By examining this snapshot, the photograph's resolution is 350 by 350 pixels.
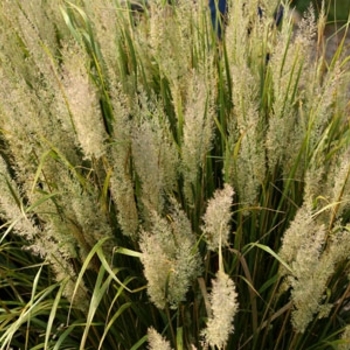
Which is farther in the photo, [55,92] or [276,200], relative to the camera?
[276,200]

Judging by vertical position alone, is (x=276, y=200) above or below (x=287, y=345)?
above

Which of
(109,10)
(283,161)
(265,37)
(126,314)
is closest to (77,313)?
(126,314)

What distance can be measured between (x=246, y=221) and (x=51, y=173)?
53 cm

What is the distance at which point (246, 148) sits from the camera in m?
1.43

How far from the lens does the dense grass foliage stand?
132 centimetres

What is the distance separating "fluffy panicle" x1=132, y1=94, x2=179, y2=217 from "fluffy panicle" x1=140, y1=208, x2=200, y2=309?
0.26 feet

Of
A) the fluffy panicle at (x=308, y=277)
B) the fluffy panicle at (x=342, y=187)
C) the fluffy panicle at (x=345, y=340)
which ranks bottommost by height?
the fluffy panicle at (x=345, y=340)

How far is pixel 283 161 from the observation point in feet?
5.57

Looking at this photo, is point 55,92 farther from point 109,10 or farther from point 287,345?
point 287,345

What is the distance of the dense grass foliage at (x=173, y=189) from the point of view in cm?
132

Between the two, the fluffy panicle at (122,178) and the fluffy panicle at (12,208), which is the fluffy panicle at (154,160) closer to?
the fluffy panicle at (122,178)

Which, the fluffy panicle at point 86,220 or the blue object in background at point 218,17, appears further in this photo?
the blue object in background at point 218,17

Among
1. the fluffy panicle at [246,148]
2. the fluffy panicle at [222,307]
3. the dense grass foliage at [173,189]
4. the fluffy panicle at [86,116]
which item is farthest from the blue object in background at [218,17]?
the fluffy panicle at [222,307]

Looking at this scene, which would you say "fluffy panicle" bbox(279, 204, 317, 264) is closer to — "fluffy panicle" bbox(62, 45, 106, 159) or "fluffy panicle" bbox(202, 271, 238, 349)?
"fluffy panicle" bbox(202, 271, 238, 349)
